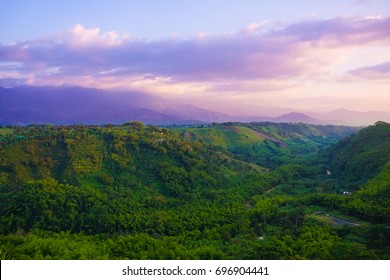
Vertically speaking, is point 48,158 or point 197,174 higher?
point 48,158

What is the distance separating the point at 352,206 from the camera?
3347 centimetres

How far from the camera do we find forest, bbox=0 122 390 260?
22453mm

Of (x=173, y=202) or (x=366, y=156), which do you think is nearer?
(x=173, y=202)

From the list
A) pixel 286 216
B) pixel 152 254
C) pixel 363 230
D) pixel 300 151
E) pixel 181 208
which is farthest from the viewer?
pixel 300 151

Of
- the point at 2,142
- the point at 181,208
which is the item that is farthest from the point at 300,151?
the point at 2,142

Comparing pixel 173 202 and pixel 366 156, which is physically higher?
pixel 366 156

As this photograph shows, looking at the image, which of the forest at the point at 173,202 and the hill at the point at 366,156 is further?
the hill at the point at 366,156

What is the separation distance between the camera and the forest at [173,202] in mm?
22453

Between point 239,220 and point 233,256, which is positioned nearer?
point 233,256

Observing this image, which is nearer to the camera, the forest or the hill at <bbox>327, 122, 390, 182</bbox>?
the forest

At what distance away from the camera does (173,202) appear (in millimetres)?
44250

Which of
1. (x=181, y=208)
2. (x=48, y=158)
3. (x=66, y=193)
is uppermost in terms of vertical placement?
(x=48, y=158)

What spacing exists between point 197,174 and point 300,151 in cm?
6929

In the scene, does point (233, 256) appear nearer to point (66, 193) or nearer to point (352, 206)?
point (352, 206)
